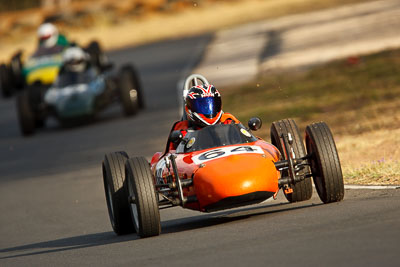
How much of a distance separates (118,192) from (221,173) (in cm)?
167

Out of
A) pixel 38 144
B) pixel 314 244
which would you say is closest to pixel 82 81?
pixel 38 144

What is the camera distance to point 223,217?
12203mm

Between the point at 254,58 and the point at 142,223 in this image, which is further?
the point at 254,58

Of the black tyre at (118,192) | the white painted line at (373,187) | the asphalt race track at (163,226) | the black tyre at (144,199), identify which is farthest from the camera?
the white painted line at (373,187)

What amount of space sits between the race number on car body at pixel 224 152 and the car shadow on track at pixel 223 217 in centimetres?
81

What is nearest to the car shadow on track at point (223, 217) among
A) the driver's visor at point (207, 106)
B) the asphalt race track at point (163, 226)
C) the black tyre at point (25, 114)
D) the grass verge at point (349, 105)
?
the asphalt race track at point (163, 226)

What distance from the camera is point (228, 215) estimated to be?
40.6 ft

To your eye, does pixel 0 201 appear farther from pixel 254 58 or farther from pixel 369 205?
pixel 254 58

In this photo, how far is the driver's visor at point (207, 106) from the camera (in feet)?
39.4

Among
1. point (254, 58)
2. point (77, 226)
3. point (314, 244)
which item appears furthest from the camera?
point (254, 58)

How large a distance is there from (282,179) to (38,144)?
49.4ft

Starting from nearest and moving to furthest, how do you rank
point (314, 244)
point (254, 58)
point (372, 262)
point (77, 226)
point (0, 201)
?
point (372, 262), point (314, 244), point (77, 226), point (0, 201), point (254, 58)

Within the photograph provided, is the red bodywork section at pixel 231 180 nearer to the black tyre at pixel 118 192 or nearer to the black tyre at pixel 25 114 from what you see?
the black tyre at pixel 118 192

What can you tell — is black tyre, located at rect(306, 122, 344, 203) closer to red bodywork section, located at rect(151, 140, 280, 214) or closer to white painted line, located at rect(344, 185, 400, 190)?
red bodywork section, located at rect(151, 140, 280, 214)
